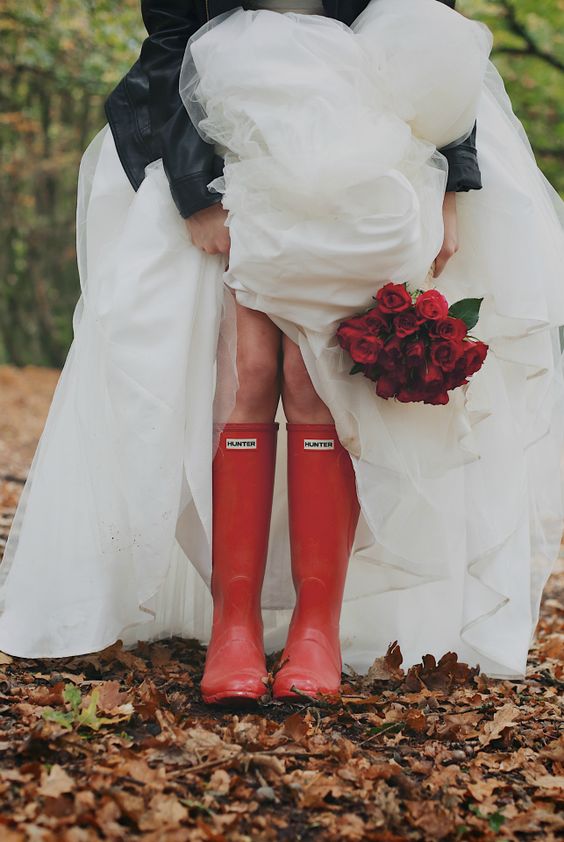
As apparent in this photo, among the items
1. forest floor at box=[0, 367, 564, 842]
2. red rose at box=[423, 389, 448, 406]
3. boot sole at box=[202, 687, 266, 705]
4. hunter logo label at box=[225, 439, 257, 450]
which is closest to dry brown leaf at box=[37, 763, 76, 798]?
forest floor at box=[0, 367, 564, 842]

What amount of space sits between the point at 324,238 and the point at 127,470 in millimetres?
697

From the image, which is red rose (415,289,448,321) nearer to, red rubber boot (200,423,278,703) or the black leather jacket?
the black leather jacket

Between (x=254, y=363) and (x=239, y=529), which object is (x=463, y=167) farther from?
(x=239, y=529)

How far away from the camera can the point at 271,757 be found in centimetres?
178

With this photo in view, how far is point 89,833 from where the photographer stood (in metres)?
1.47

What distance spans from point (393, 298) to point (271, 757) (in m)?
0.97

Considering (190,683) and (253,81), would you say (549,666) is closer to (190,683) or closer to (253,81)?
(190,683)

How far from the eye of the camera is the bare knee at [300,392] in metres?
2.21

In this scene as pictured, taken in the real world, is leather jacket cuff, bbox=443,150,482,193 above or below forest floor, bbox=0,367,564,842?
above

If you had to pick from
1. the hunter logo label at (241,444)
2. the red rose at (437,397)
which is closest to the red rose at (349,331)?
the red rose at (437,397)

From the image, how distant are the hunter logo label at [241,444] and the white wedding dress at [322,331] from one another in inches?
2.6

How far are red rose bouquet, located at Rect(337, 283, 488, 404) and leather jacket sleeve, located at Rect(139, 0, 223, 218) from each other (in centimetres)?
46

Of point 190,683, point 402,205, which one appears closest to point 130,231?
point 402,205

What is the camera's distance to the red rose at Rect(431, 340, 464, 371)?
6.77ft
